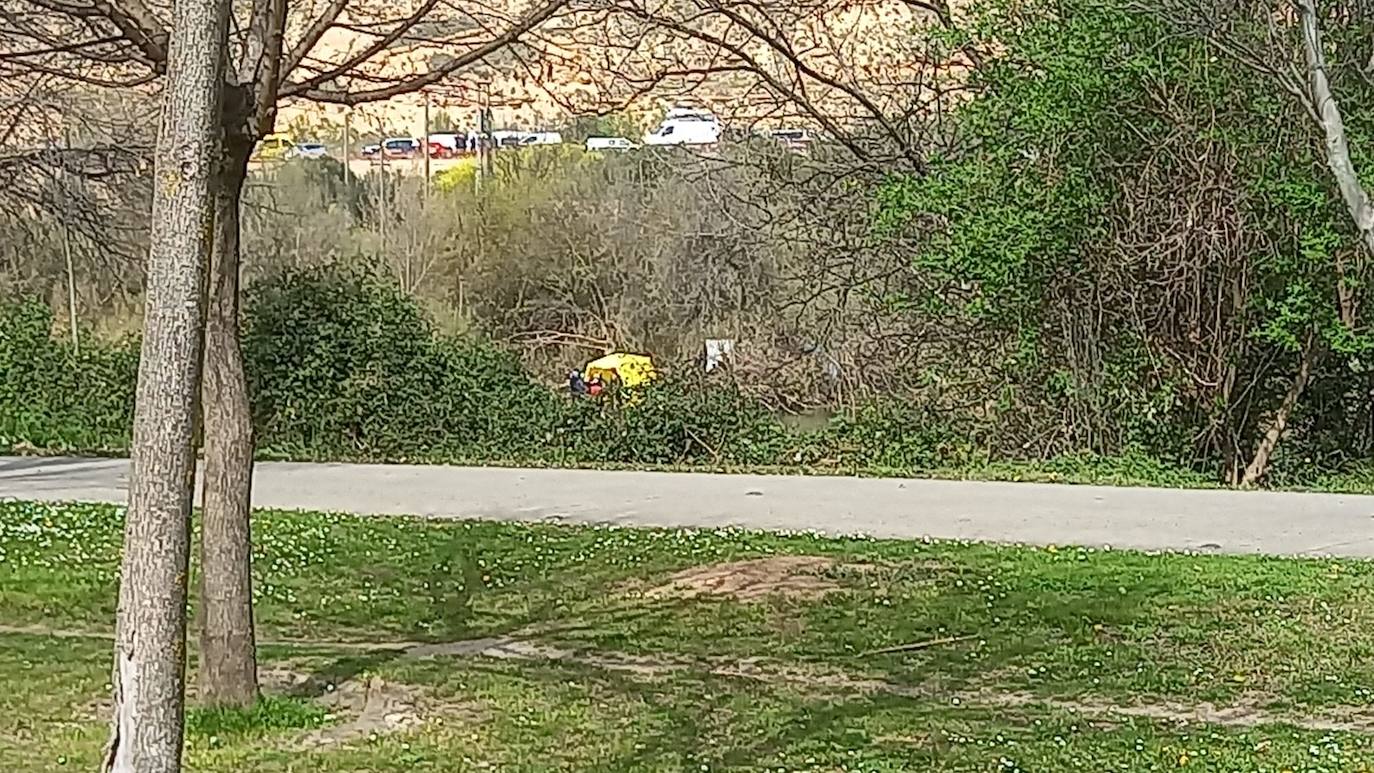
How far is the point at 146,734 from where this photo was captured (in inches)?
163

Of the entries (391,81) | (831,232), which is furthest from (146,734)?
(831,232)

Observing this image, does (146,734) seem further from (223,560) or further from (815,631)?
(815,631)

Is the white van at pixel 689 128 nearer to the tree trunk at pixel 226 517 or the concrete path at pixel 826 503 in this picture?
the concrete path at pixel 826 503

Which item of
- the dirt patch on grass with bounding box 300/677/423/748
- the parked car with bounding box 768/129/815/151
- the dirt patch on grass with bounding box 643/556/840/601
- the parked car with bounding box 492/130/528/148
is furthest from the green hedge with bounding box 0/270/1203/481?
the dirt patch on grass with bounding box 300/677/423/748

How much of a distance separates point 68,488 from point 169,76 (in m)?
12.4

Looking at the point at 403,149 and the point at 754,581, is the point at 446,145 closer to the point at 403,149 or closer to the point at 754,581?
the point at 403,149

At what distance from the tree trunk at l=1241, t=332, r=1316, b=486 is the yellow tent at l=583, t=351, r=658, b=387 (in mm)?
5969

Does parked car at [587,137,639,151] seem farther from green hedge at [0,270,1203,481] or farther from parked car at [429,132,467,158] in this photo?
green hedge at [0,270,1203,481]

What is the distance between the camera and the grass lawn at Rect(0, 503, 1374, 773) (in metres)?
6.99

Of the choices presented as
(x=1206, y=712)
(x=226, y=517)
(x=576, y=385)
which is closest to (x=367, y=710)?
(x=226, y=517)

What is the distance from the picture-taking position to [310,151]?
24.0 meters

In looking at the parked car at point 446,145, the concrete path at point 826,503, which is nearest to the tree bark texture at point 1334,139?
the concrete path at point 826,503

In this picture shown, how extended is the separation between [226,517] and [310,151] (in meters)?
17.2

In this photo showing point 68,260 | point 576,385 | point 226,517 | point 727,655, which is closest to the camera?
point 226,517
